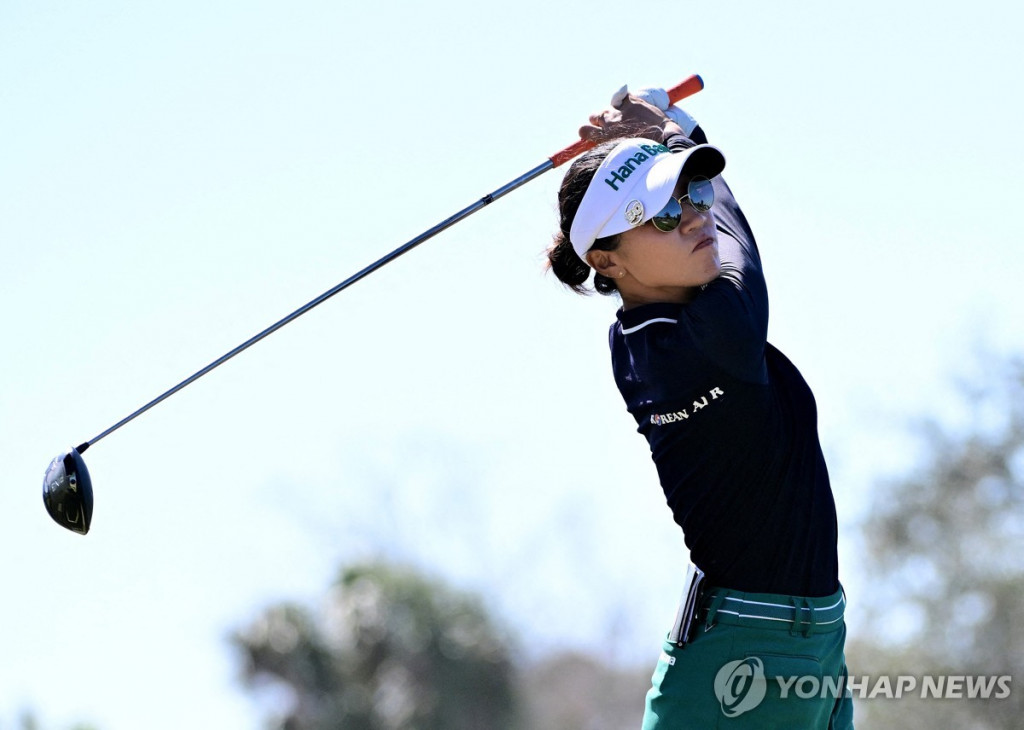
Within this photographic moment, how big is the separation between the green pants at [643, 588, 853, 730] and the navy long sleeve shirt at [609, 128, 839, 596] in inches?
2.8

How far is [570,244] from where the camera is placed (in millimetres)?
5238

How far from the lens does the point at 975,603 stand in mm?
24359

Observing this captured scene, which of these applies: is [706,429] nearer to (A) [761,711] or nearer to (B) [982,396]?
(A) [761,711]

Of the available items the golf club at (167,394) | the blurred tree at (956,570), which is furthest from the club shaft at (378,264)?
the blurred tree at (956,570)

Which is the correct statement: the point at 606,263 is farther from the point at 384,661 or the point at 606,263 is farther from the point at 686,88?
the point at 384,661

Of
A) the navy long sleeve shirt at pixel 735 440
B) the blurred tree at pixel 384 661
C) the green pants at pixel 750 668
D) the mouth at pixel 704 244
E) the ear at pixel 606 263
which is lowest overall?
the blurred tree at pixel 384 661

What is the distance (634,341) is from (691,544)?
2.12 ft

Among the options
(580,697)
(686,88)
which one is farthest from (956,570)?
(686,88)

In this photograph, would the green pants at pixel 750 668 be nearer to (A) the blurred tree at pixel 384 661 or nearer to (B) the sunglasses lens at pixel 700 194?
(B) the sunglasses lens at pixel 700 194

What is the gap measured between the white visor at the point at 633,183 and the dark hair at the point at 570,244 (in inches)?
2.4

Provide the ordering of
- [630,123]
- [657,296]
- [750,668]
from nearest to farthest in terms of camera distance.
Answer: [750,668] < [657,296] < [630,123]

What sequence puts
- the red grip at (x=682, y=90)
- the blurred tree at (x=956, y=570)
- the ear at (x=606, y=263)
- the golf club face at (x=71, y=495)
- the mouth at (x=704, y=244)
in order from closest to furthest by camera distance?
the mouth at (x=704, y=244) < the ear at (x=606, y=263) < the red grip at (x=682, y=90) < the golf club face at (x=71, y=495) < the blurred tree at (x=956, y=570)

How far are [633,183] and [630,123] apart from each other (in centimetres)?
71

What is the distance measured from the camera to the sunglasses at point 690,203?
473 cm
